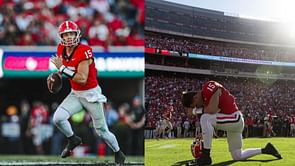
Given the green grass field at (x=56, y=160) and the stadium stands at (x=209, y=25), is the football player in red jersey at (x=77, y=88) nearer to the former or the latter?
the green grass field at (x=56, y=160)

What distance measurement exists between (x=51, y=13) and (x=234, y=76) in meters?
21.9

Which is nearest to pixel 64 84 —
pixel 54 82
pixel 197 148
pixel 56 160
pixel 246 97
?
pixel 54 82

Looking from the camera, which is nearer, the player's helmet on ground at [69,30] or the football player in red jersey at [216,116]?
the player's helmet on ground at [69,30]

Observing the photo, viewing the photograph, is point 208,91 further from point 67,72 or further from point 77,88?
point 67,72

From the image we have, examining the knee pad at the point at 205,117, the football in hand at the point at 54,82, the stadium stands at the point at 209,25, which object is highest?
the stadium stands at the point at 209,25

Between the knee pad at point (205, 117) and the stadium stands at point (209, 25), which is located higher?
the stadium stands at point (209, 25)

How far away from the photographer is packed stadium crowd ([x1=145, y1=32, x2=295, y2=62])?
2402 cm

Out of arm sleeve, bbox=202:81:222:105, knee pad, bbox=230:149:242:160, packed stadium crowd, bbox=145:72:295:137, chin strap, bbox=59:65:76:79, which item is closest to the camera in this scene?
chin strap, bbox=59:65:76:79

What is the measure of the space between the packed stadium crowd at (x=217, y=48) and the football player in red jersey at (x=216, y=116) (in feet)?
56.7

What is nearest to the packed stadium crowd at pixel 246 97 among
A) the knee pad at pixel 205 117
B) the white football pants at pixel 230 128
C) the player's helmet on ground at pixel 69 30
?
the white football pants at pixel 230 128

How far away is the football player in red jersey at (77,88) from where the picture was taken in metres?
3.82

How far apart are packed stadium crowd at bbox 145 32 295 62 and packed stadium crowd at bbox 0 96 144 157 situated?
18657 mm

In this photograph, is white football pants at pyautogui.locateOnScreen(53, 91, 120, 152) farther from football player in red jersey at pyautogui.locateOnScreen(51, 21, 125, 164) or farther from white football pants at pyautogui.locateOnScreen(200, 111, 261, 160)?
white football pants at pyautogui.locateOnScreen(200, 111, 261, 160)

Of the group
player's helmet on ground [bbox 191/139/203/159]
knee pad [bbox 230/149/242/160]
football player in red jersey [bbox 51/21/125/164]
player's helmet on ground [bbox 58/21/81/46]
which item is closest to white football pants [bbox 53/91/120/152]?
football player in red jersey [bbox 51/21/125/164]
